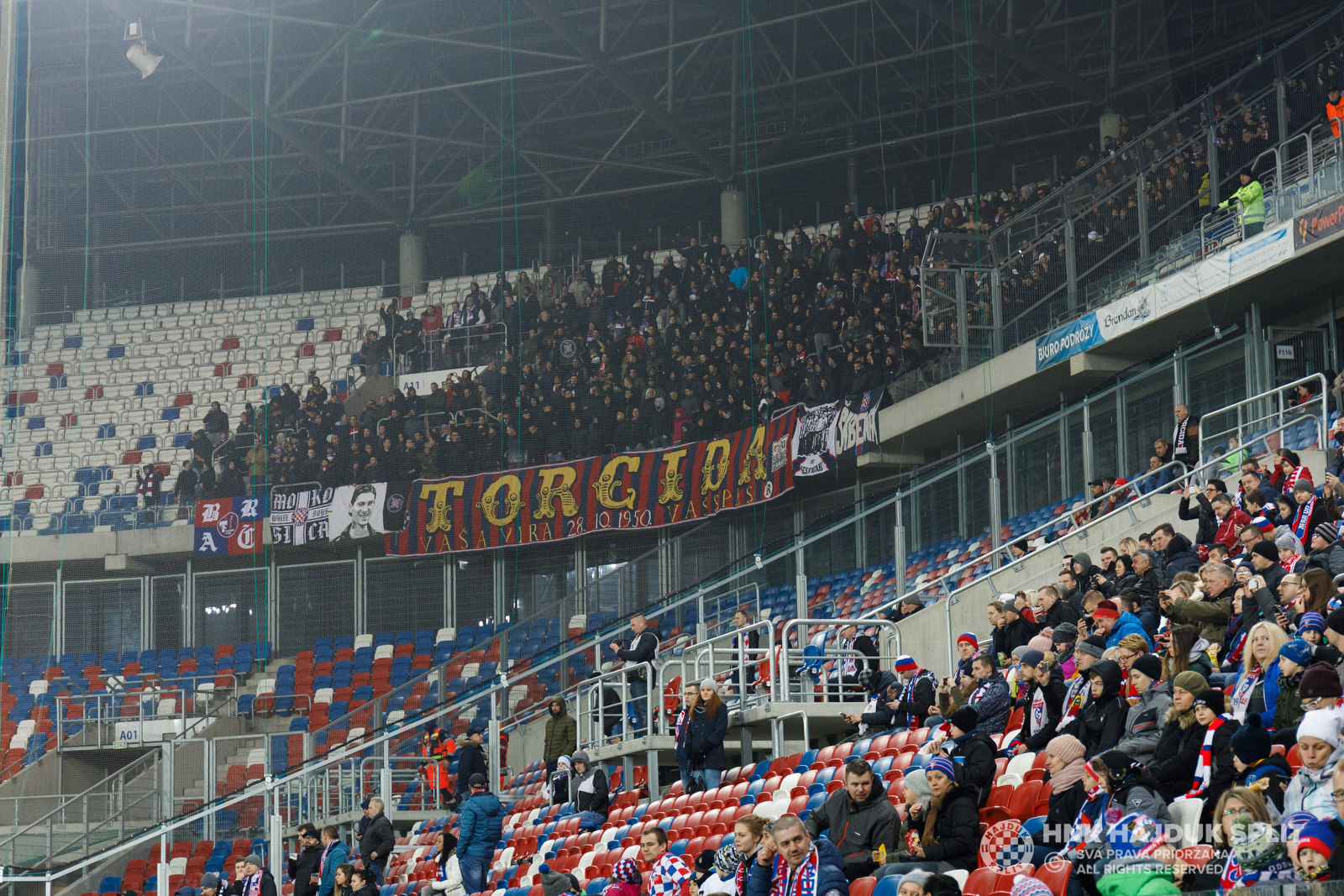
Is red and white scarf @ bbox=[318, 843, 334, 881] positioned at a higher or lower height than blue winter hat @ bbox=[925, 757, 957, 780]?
lower

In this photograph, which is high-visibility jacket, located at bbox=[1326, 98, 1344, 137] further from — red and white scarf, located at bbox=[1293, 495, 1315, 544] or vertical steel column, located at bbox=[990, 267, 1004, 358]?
red and white scarf, located at bbox=[1293, 495, 1315, 544]

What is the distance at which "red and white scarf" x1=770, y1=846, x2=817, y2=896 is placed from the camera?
643cm

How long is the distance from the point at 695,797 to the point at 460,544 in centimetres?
1053

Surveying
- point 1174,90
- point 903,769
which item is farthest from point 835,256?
point 903,769

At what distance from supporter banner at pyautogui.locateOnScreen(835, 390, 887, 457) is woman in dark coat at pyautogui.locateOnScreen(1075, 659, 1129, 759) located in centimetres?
1067

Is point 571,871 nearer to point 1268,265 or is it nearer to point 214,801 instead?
point 214,801

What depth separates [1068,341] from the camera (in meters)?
15.1

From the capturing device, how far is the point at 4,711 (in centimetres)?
1958

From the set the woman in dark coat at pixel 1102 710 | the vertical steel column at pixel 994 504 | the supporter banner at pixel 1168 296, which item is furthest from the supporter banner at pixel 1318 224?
the woman in dark coat at pixel 1102 710

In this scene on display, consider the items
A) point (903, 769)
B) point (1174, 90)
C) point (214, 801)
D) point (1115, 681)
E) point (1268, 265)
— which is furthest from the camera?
point (1174, 90)

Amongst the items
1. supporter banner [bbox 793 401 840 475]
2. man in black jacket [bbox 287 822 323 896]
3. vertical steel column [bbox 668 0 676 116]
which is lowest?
man in black jacket [bbox 287 822 323 896]

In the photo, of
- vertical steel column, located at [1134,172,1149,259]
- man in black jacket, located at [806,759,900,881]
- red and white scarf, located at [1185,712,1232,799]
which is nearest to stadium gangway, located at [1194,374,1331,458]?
vertical steel column, located at [1134,172,1149,259]

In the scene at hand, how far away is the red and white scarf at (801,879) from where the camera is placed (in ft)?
21.1

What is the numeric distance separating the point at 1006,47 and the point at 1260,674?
48.3 feet
